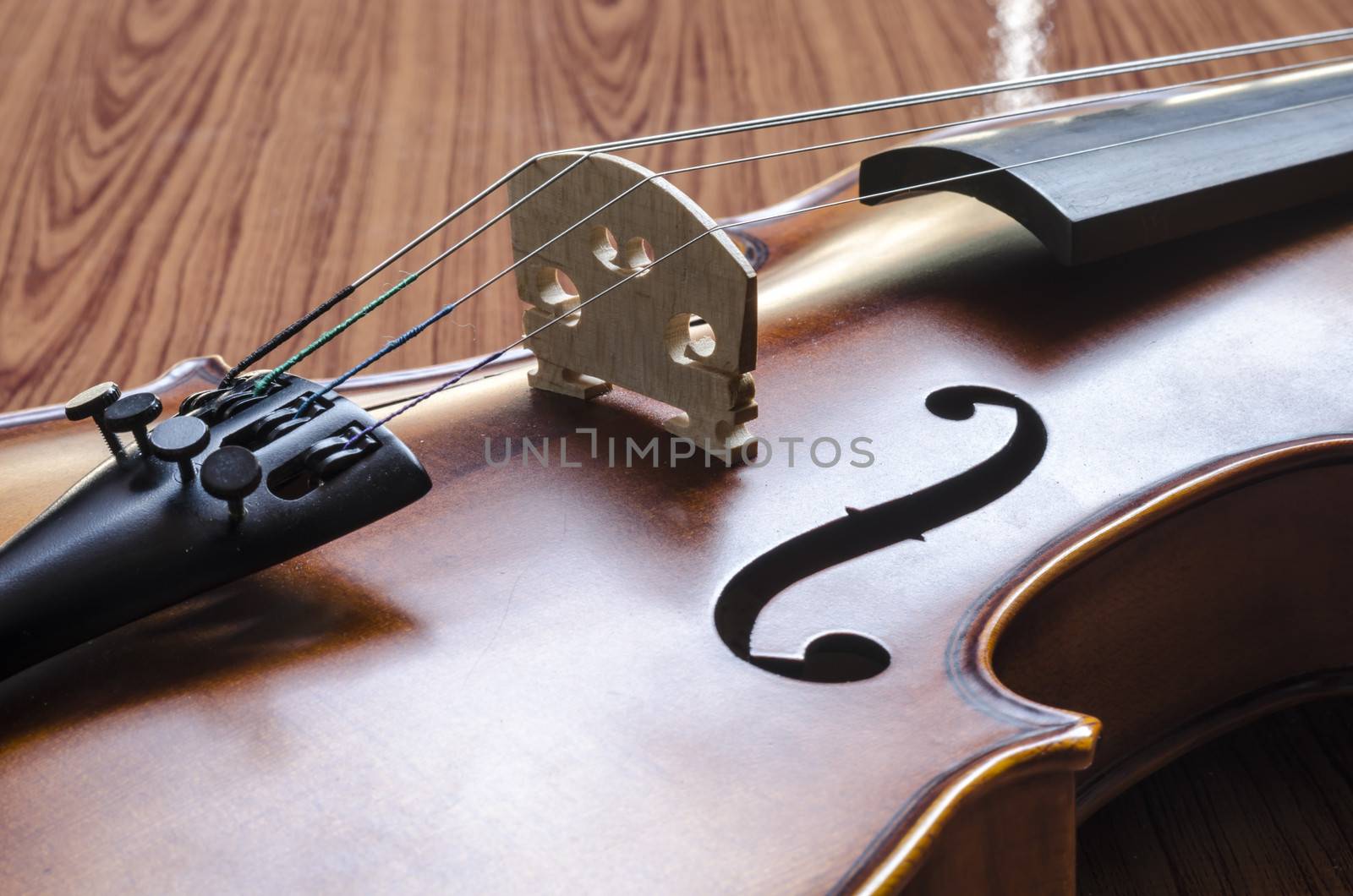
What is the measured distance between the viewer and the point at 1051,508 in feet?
2.22

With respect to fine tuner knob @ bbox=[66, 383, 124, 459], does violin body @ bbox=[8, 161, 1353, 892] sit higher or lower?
lower

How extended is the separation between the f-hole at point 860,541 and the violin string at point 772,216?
17 cm

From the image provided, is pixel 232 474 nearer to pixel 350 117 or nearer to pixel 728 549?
Answer: pixel 728 549

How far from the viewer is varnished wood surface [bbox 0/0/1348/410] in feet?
4.02

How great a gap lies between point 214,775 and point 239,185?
104 centimetres

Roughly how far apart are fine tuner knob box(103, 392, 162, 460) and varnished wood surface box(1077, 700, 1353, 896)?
58cm

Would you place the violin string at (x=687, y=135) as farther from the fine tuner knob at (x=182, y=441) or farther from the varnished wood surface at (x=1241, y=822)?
the varnished wood surface at (x=1241, y=822)

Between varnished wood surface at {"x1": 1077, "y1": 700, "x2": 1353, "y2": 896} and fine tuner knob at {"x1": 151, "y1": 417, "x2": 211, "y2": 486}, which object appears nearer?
fine tuner knob at {"x1": 151, "y1": 417, "x2": 211, "y2": 486}

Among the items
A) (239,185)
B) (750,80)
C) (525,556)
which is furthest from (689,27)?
(525,556)

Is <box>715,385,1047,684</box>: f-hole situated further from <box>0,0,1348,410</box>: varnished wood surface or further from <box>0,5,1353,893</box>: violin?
<box>0,0,1348,410</box>: varnished wood surface

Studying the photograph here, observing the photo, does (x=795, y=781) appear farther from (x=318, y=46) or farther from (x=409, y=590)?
(x=318, y=46)

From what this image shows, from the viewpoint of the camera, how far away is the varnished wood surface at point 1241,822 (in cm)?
75

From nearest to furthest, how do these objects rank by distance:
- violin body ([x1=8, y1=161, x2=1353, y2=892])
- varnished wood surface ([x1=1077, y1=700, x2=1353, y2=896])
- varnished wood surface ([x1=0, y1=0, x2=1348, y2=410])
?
violin body ([x1=8, y1=161, x2=1353, y2=892]), varnished wood surface ([x1=1077, y1=700, x2=1353, y2=896]), varnished wood surface ([x1=0, y1=0, x2=1348, y2=410])

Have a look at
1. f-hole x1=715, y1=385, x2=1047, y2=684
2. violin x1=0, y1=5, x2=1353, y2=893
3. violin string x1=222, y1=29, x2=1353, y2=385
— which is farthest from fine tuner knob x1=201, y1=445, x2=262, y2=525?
f-hole x1=715, y1=385, x2=1047, y2=684
